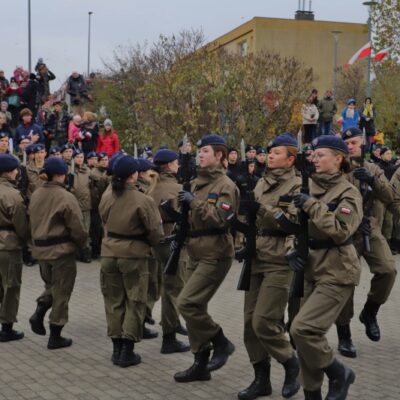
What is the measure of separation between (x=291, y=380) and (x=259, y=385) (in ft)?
0.91

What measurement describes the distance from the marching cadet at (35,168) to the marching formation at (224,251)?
14.1ft

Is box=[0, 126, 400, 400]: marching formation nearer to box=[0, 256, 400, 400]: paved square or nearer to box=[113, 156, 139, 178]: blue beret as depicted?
box=[113, 156, 139, 178]: blue beret

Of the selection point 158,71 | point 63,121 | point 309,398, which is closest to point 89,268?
point 63,121

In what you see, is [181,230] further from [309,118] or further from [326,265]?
[309,118]

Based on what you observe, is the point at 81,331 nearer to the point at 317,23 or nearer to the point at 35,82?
the point at 35,82

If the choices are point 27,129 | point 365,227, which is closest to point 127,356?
point 365,227

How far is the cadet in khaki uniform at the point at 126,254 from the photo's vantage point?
287 inches

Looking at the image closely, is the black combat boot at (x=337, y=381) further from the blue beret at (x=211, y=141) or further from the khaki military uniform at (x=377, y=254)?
the blue beret at (x=211, y=141)

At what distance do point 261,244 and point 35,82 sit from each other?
16.2 m

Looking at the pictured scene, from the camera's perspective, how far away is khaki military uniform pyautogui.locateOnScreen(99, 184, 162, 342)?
730 cm

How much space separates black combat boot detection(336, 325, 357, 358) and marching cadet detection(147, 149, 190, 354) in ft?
5.30

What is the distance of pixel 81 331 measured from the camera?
877 cm

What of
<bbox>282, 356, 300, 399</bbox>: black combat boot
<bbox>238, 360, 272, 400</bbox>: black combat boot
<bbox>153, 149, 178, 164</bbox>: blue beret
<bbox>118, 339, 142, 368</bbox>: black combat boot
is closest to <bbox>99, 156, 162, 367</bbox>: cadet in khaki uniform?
<bbox>118, 339, 142, 368</bbox>: black combat boot

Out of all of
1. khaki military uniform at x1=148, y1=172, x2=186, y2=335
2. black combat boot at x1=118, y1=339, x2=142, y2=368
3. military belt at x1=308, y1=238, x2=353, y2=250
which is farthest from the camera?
khaki military uniform at x1=148, y1=172, x2=186, y2=335
